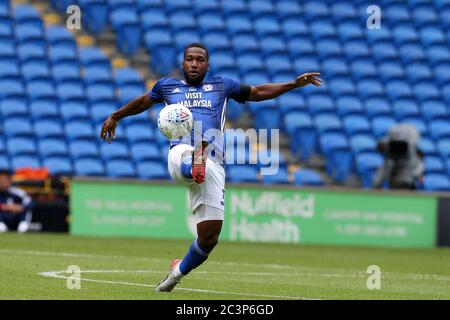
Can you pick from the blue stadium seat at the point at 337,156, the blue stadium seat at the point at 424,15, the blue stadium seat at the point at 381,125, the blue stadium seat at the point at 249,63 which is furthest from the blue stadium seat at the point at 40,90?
the blue stadium seat at the point at 424,15

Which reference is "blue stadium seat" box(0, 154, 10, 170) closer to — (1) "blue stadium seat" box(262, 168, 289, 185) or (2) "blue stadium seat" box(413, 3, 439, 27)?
(1) "blue stadium seat" box(262, 168, 289, 185)

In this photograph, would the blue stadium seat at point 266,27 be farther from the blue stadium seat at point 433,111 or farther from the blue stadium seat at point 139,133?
the blue stadium seat at point 139,133

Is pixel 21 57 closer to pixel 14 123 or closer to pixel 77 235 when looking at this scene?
pixel 14 123

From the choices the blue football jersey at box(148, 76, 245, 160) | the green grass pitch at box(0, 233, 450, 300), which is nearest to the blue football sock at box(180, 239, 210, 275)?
the green grass pitch at box(0, 233, 450, 300)

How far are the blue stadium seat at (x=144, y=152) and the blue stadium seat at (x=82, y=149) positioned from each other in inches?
33.5

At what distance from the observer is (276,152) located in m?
23.8

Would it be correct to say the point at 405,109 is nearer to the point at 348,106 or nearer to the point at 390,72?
the point at 348,106

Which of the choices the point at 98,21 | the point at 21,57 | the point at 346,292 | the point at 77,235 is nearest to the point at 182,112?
the point at 346,292

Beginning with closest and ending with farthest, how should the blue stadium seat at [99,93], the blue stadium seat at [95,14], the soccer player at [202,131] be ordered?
the soccer player at [202,131], the blue stadium seat at [99,93], the blue stadium seat at [95,14]

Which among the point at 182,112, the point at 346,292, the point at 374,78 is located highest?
the point at 374,78

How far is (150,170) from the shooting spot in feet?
77.2

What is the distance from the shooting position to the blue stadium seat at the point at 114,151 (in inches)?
933

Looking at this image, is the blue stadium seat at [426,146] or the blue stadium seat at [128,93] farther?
the blue stadium seat at [426,146]

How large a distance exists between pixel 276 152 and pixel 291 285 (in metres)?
12.2
